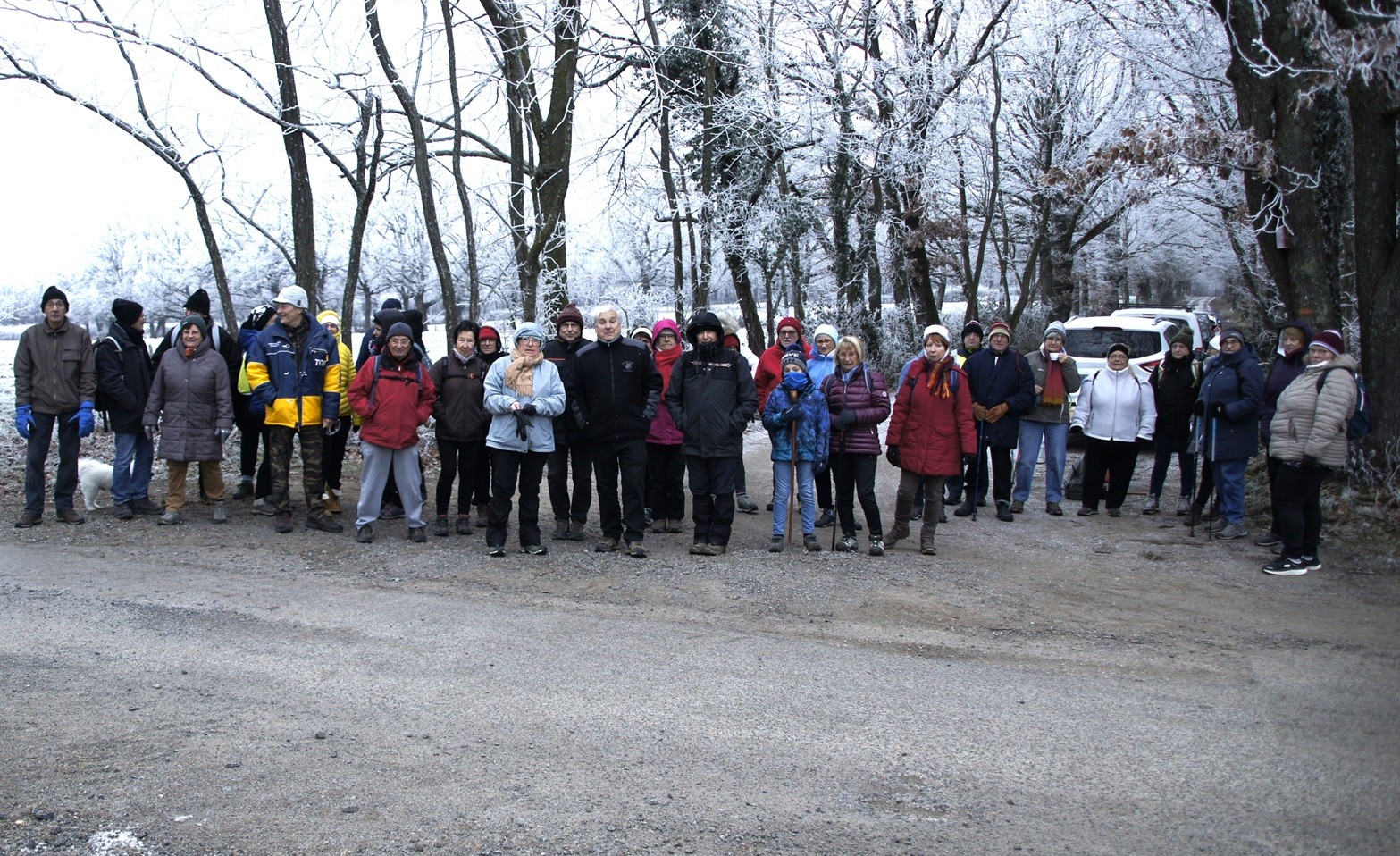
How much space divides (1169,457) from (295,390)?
8.71m

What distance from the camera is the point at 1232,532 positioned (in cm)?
952

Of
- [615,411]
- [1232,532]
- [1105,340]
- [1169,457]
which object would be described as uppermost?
[1105,340]

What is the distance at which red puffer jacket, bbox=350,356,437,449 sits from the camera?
28.3ft

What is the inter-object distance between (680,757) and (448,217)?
3174 centimetres

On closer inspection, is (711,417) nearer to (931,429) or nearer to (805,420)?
(805,420)

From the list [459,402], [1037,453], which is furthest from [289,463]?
[1037,453]

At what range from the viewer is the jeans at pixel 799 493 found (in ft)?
29.1

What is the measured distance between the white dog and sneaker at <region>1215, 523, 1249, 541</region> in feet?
33.5

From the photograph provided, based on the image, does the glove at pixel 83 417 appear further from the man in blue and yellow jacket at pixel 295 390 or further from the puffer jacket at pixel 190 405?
the man in blue and yellow jacket at pixel 295 390

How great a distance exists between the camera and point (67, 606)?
653cm

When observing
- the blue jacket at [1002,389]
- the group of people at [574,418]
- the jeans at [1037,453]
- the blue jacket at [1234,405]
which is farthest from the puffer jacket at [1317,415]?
Result: the jeans at [1037,453]

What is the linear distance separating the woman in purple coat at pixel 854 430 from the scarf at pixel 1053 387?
2.76m

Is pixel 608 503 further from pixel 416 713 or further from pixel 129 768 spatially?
pixel 129 768

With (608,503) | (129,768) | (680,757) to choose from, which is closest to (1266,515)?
(608,503)
